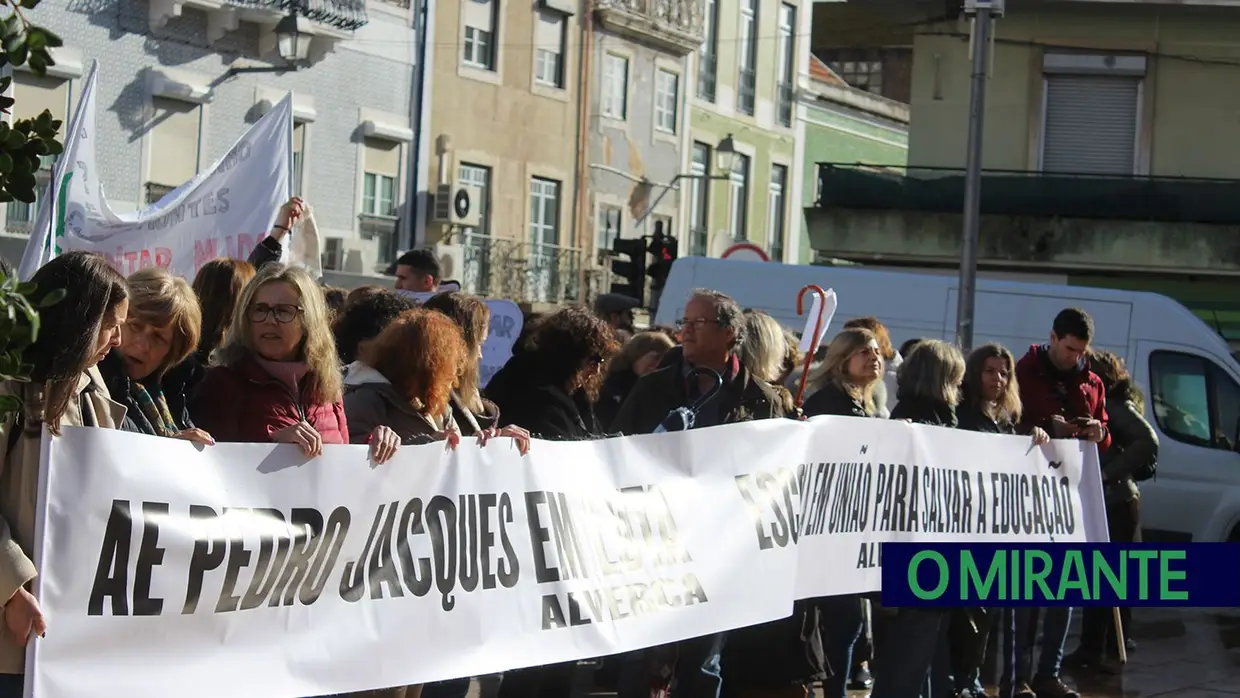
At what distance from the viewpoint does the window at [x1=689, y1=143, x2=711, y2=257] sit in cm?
3819

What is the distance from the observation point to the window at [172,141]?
982 inches

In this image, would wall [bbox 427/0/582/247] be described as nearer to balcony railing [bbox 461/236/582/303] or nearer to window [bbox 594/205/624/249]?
balcony railing [bbox 461/236/582/303]

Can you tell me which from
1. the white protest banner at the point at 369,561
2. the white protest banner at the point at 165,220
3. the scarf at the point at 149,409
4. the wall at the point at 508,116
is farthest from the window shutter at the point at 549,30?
the scarf at the point at 149,409

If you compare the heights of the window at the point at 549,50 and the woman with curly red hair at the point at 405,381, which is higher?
the window at the point at 549,50

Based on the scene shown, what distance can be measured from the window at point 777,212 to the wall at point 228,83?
13.6 m

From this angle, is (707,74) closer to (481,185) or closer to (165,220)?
(481,185)

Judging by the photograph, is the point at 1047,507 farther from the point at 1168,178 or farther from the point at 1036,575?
the point at 1168,178

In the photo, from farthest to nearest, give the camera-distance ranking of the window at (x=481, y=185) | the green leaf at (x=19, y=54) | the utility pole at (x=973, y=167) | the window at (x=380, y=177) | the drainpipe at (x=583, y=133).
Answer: the drainpipe at (x=583, y=133) < the window at (x=481, y=185) < the window at (x=380, y=177) < the utility pole at (x=973, y=167) < the green leaf at (x=19, y=54)

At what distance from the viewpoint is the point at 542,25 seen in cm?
3228

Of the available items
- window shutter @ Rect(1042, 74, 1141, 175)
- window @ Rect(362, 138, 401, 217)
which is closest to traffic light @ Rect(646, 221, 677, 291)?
window shutter @ Rect(1042, 74, 1141, 175)

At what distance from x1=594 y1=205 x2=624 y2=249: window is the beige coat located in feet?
98.3

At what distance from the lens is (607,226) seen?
3500cm

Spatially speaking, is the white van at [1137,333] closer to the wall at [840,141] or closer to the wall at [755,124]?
the wall at [755,124]

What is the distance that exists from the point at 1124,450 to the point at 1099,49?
625 inches
